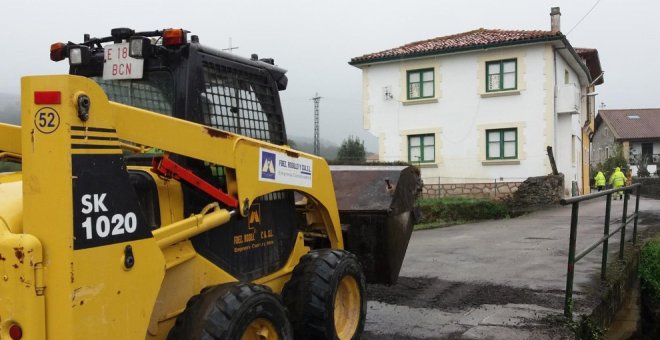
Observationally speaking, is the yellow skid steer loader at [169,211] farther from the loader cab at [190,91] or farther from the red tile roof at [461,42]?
the red tile roof at [461,42]

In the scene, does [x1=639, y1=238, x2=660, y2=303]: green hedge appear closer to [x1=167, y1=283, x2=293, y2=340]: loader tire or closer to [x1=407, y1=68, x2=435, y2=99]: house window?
[x1=167, y1=283, x2=293, y2=340]: loader tire

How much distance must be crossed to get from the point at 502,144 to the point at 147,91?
68.1ft

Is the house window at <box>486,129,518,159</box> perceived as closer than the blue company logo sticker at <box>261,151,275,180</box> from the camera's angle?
No

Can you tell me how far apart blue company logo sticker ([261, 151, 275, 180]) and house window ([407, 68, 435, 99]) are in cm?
2094

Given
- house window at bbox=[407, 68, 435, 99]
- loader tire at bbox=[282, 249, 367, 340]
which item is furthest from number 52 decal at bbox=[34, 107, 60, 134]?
house window at bbox=[407, 68, 435, 99]

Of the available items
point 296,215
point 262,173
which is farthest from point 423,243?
point 262,173

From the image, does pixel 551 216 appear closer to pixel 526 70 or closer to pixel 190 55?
pixel 526 70

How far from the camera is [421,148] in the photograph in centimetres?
2466

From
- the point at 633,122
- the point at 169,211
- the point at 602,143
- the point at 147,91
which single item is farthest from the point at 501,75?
the point at 602,143

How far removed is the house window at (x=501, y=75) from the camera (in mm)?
22781

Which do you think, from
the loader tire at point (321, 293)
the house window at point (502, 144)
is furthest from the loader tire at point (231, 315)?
the house window at point (502, 144)

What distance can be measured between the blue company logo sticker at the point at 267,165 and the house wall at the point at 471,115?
65.4 feet

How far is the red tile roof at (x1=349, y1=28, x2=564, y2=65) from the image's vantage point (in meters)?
22.2

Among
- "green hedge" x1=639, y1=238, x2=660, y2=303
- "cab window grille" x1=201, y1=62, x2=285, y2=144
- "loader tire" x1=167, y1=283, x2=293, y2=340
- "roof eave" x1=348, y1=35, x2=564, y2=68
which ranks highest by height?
"roof eave" x1=348, y1=35, x2=564, y2=68
